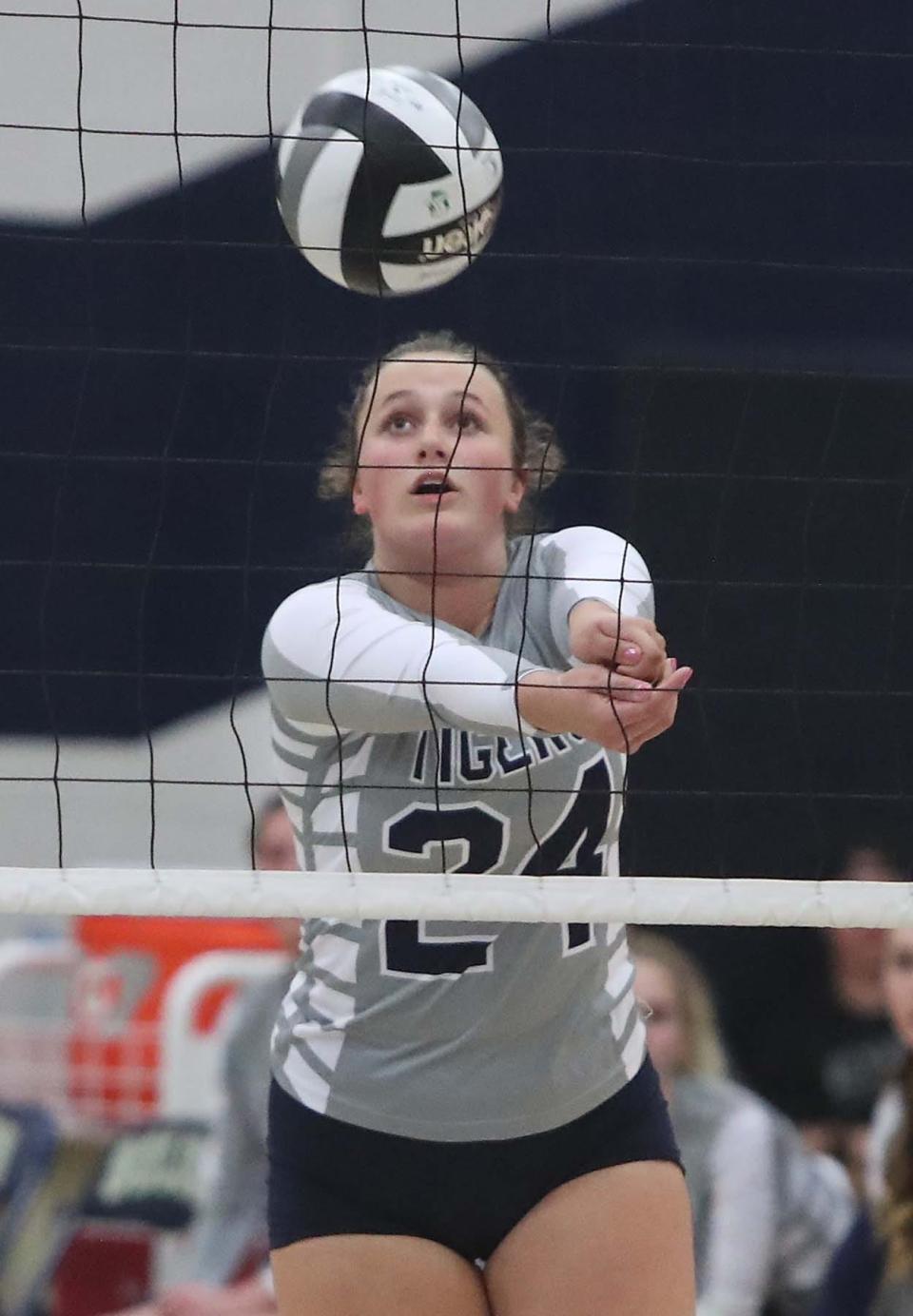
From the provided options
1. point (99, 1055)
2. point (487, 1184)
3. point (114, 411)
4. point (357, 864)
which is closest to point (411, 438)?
point (357, 864)

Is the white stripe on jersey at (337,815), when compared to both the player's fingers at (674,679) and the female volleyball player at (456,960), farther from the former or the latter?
the player's fingers at (674,679)

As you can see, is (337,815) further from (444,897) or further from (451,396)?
(451,396)

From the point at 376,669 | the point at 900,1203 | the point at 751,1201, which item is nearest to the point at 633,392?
the point at 751,1201

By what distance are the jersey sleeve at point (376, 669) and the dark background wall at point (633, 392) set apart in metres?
2.57

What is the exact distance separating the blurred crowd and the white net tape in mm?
1666

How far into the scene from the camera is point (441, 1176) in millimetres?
2248

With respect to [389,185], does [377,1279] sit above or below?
below

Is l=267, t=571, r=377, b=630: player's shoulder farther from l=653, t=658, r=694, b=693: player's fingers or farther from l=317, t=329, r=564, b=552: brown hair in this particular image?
l=653, t=658, r=694, b=693: player's fingers

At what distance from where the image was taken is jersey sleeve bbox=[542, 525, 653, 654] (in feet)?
7.58

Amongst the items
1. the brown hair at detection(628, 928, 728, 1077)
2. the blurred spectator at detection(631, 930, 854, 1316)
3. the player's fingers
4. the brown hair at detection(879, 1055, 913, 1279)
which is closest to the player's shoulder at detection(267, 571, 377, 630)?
the player's fingers

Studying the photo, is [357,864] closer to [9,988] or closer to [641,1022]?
[641,1022]

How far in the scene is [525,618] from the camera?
2.38 m

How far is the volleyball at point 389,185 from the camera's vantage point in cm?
267

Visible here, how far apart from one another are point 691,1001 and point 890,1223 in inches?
28.4
